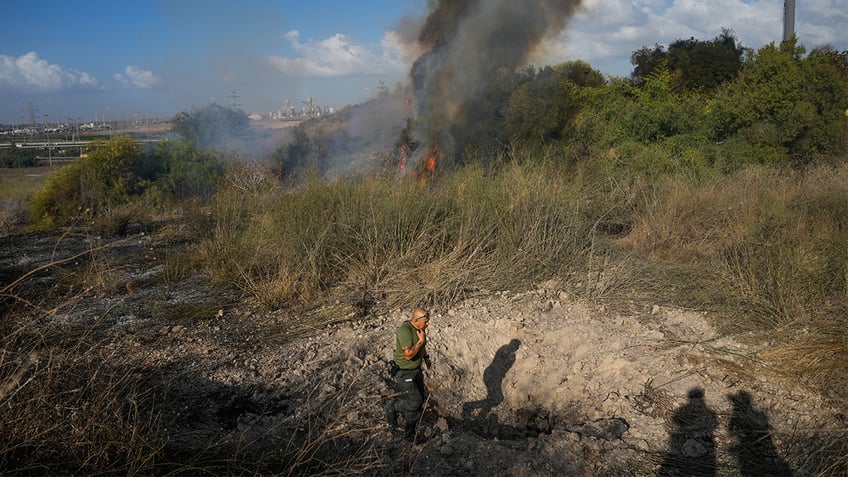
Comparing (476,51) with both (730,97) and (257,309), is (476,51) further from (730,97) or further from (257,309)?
(257,309)

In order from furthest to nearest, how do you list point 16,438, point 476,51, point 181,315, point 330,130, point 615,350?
point 330,130, point 476,51, point 181,315, point 615,350, point 16,438

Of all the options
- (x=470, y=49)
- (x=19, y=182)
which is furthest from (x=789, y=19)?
(x=19, y=182)

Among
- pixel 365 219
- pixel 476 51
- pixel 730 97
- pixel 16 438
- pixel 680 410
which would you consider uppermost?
pixel 476 51

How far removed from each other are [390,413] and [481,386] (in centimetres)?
Answer: 107

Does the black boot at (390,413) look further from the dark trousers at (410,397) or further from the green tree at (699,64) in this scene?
the green tree at (699,64)

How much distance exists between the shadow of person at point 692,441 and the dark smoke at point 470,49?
32.2ft

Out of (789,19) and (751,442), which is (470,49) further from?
(751,442)

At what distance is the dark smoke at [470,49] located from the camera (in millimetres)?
13289

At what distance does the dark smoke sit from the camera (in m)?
13.3

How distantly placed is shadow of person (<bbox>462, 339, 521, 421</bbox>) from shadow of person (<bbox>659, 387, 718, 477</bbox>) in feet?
4.64

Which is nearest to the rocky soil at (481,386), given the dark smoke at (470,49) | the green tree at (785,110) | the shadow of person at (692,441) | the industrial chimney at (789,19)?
the shadow of person at (692,441)

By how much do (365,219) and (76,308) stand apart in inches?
122

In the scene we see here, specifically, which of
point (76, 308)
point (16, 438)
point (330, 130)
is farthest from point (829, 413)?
point (330, 130)

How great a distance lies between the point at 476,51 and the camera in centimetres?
1404
